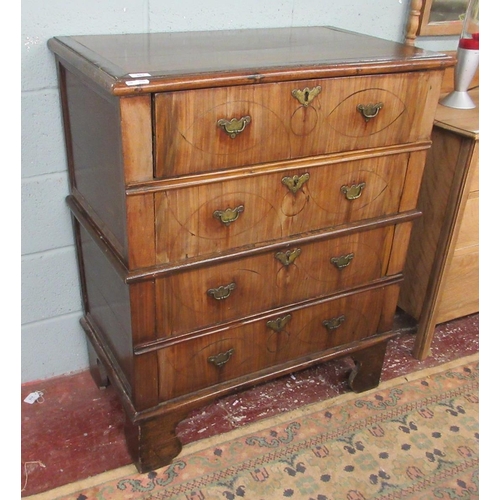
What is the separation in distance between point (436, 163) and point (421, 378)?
828 millimetres

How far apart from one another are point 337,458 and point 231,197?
0.96 meters

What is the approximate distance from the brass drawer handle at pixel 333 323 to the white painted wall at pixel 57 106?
0.88 meters

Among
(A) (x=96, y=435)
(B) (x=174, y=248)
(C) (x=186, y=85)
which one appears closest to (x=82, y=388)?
(A) (x=96, y=435)

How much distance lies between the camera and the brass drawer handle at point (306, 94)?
1.40 meters

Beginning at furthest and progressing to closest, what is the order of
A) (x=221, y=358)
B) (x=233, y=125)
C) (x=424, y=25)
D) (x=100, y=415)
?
(x=424, y=25) → (x=100, y=415) → (x=221, y=358) → (x=233, y=125)

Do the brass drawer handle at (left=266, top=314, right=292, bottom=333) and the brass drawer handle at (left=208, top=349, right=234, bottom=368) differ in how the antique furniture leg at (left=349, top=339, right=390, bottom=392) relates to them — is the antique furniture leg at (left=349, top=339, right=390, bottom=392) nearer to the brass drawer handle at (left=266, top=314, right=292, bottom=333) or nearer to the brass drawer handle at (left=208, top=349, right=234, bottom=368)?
the brass drawer handle at (left=266, top=314, right=292, bottom=333)

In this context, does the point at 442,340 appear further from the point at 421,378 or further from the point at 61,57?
the point at 61,57

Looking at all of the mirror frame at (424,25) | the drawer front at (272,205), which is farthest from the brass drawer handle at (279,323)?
the mirror frame at (424,25)

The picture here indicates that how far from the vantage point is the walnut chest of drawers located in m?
1.33

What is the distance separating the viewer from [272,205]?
154 cm

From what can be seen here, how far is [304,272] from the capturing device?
1721mm

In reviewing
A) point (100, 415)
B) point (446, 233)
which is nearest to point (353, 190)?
point (446, 233)

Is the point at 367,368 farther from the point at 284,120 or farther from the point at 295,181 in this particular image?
the point at 284,120

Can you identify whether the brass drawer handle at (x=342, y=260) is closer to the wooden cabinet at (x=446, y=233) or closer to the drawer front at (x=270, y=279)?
the drawer front at (x=270, y=279)
